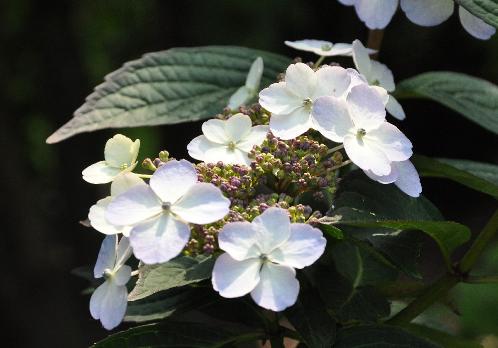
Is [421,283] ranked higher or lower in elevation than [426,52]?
higher

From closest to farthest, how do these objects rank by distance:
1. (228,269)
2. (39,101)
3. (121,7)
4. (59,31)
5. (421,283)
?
(228,269)
(421,283)
(59,31)
(39,101)
(121,7)

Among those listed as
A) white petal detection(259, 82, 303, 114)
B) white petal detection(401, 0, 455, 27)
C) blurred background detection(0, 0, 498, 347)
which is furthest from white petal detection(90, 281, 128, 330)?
blurred background detection(0, 0, 498, 347)

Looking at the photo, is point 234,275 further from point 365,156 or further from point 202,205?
point 365,156

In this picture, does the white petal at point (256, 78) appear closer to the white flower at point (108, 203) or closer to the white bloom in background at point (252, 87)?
the white bloom in background at point (252, 87)

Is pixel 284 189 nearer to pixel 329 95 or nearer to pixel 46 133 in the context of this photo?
pixel 329 95

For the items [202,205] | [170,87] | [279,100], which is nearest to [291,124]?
[279,100]

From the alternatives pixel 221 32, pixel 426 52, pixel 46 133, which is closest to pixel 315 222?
pixel 46 133

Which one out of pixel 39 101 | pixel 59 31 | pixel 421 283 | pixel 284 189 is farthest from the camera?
pixel 39 101

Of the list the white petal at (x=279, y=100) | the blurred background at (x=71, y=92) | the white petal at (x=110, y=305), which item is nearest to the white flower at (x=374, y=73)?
the white petal at (x=279, y=100)
